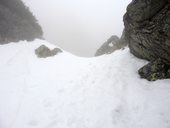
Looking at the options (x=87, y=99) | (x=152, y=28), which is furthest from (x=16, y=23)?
(x=152, y=28)

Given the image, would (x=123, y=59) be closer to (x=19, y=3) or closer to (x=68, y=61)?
(x=68, y=61)

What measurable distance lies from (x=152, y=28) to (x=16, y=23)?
28397 millimetres

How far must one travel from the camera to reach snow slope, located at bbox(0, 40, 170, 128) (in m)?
8.13

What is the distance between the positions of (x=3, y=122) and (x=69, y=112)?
11.9 feet

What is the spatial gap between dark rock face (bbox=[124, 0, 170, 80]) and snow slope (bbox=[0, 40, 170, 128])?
1.21m

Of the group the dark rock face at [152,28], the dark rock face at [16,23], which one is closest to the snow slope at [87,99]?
the dark rock face at [152,28]

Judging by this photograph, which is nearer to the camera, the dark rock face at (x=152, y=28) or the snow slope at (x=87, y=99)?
the snow slope at (x=87, y=99)

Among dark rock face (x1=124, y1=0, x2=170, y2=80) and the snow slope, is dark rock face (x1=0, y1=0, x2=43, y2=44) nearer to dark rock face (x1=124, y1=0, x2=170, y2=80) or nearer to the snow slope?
the snow slope

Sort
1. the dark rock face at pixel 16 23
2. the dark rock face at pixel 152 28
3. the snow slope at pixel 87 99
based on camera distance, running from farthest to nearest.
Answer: the dark rock face at pixel 16 23 → the dark rock face at pixel 152 28 → the snow slope at pixel 87 99

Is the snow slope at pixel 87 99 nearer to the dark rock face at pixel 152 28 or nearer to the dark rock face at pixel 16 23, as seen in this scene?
the dark rock face at pixel 152 28

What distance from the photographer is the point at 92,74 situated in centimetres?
1372

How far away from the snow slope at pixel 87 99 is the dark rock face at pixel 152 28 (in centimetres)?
121

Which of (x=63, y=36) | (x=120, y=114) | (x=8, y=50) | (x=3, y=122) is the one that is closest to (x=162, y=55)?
(x=120, y=114)

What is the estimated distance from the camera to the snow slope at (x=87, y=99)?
8.13 m
